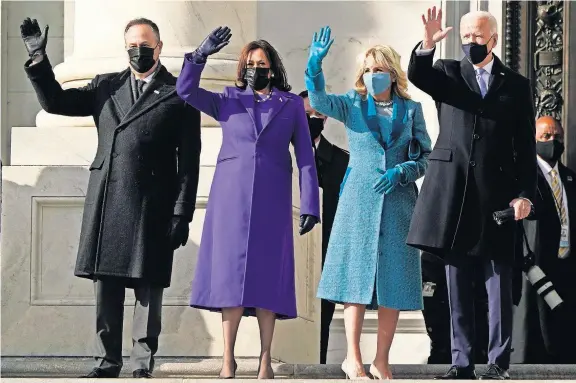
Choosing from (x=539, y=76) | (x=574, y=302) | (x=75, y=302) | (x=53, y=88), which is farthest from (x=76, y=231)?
(x=539, y=76)

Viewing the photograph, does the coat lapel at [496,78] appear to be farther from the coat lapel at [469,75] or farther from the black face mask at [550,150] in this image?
the black face mask at [550,150]

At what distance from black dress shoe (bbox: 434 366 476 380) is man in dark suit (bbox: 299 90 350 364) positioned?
89.1 inches

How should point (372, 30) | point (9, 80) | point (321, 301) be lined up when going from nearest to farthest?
1. point (321, 301)
2. point (372, 30)
3. point (9, 80)

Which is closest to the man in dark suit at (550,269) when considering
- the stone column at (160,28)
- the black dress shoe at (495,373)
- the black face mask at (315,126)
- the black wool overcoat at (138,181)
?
the black face mask at (315,126)

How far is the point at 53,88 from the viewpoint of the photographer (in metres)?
12.7

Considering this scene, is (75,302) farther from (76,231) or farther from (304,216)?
(304,216)

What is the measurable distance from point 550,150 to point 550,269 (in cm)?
79

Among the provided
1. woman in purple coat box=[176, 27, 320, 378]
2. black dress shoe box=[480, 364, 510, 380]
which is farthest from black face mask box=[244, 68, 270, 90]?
black dress shoe box=[480, 364, 510, 380]

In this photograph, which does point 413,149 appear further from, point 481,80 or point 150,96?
point 150,96

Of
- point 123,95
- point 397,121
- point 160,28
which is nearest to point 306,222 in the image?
point 397,121

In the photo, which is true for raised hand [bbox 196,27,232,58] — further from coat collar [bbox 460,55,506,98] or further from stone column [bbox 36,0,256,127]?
stone column [bbox 36,0,256,127]

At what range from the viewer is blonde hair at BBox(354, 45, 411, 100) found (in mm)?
12320

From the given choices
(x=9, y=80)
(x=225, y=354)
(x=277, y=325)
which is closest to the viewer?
(x=225, y=354)

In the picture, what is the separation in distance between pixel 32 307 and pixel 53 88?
5.29 ft
